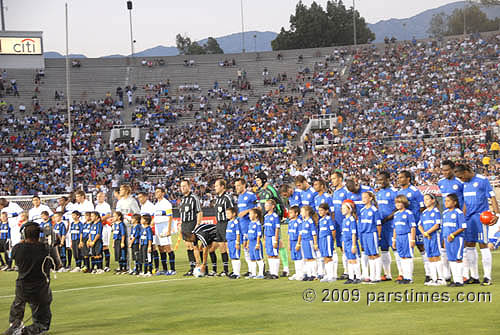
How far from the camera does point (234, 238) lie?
15.6m

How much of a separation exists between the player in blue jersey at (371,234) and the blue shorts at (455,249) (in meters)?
1.44

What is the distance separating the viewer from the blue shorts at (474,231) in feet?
40.3

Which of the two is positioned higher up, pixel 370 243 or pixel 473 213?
pixel 473 213

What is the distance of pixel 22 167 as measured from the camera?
160 ft

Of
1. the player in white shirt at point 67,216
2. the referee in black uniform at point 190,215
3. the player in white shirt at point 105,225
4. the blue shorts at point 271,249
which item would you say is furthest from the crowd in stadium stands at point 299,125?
Answer: the blue shorts at point 271,249

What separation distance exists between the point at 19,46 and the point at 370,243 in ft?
108

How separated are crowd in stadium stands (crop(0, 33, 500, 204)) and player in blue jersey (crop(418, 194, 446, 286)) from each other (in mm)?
27573

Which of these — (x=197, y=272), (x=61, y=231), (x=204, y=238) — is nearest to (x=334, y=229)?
(x=204, y=238)

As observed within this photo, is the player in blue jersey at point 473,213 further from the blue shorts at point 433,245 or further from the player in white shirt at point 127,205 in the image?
the player in white shirt at point 127,205

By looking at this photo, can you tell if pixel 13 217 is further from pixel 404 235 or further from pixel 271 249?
pixel 404 235

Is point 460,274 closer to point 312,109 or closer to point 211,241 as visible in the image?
point 211,241

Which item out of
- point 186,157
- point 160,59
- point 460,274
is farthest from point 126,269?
point 160,59

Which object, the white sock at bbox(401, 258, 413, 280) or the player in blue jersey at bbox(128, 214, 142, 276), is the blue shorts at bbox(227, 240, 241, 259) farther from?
the white sock at bbox(401, 258, 413, 280)

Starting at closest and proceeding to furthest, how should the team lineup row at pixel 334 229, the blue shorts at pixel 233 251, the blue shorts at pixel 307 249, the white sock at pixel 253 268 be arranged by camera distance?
the team lineup row at pixel 334 229
the blue shorts at pixel 307 249
the white sock at pixel 253 268
the blue shorts at pixel 233 251
